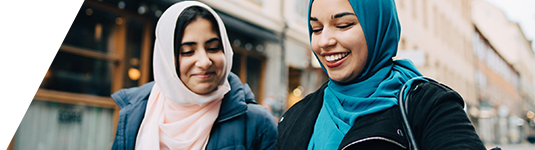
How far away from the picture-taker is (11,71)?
2744 mm

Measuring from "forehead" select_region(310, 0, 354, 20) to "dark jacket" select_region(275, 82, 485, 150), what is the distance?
0.35 meters

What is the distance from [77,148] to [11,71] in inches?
146

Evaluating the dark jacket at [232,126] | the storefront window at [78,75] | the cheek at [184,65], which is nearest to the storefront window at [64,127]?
the storefront window at [78,75]

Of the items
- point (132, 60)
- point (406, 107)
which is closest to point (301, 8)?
point (132, 60)

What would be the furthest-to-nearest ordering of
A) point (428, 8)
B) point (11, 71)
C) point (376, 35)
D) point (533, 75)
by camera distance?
1. point (533, 75)
2. point (428, 8)
3. point (11, 71)
4. point (376, 35)

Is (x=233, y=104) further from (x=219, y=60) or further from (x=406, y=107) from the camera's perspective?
(x=406, y=107)

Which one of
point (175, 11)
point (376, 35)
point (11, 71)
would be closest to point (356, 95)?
point (376, 35)

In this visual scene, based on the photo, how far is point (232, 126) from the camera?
6.61 ft

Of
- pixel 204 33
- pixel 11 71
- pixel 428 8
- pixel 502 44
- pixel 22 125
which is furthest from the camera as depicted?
pixel 502 44

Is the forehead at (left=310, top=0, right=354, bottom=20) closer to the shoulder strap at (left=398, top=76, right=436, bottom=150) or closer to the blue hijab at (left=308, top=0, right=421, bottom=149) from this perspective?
the blue hijab at (left=308, top=0, right=421, bottom=149)

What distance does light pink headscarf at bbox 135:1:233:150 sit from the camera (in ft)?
6.40

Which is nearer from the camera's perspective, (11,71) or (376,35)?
(376,35)

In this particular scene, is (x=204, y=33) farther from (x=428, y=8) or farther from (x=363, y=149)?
(x=428, y=8)

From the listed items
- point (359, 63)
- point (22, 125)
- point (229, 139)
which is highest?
point (359, 63)
